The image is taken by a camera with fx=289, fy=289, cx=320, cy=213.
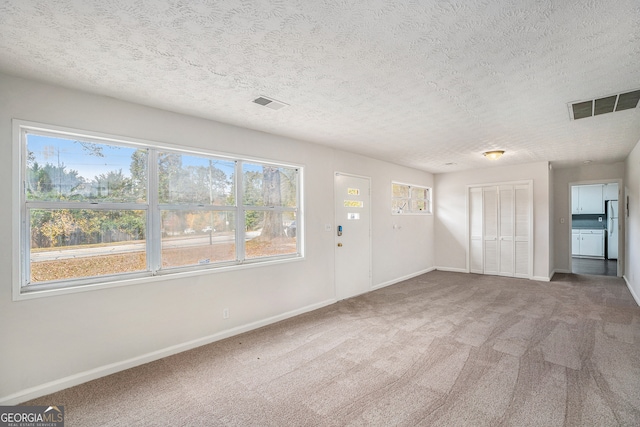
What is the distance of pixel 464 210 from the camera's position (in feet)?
23.3

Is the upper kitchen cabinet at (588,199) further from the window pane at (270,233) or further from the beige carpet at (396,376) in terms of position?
the window pane at (270,233)

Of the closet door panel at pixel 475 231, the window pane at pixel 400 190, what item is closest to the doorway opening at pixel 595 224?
the closet door panel at pixel 475 231

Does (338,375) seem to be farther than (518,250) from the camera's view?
No

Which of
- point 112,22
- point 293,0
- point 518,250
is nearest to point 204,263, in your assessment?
point 112,22

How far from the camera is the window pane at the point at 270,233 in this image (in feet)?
12.4

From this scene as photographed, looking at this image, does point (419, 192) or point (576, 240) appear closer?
point (419, 192)

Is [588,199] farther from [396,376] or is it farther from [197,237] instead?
[197,237]

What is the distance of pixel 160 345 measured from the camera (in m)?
2.93

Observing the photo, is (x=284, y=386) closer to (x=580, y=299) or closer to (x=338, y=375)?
(x=338, y=375)

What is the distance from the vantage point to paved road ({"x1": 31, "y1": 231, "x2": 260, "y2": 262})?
2.47 meters

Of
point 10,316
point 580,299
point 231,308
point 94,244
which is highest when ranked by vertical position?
point 94,244

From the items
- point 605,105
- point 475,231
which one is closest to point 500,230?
point 475,231

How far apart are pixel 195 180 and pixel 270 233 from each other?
3.94 ft

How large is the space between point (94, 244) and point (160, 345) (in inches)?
46.4
